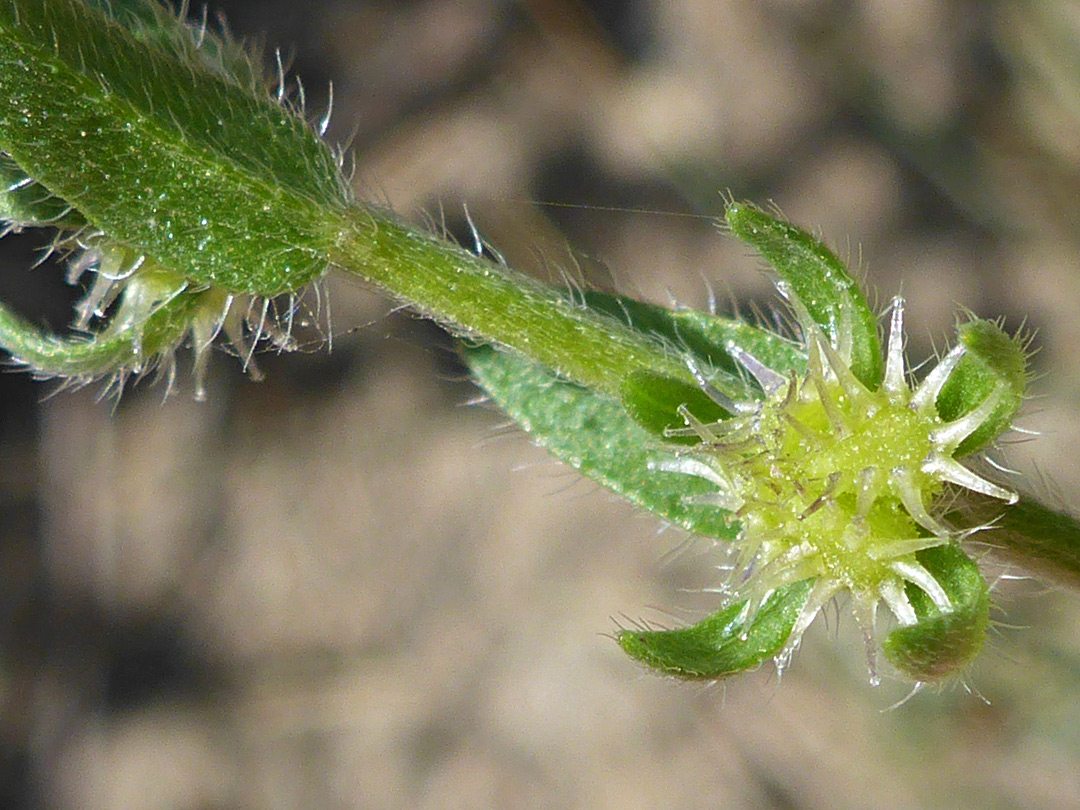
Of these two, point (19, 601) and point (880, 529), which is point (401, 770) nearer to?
point (19, 601)

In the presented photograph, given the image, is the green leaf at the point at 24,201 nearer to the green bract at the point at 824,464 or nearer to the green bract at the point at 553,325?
the green bract at the point at 553,325

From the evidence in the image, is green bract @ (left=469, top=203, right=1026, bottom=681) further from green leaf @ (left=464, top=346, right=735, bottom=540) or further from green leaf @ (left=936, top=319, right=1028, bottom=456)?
green leaf @ (left=464, top=346, right=735, bottom=540)

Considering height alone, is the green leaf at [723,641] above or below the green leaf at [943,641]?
below

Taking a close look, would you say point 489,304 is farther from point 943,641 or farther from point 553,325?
point 943,641

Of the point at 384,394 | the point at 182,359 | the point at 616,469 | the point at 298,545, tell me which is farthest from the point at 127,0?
the point at 298,545

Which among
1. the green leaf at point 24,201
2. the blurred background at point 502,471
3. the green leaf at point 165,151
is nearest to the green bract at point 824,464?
the green leaf at point 165,151

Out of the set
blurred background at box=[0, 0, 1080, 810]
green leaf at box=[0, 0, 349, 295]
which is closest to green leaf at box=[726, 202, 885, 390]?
green leaf at box=[0, 0, 349, 295]

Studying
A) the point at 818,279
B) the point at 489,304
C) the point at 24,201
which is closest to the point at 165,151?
the point at 24,201
